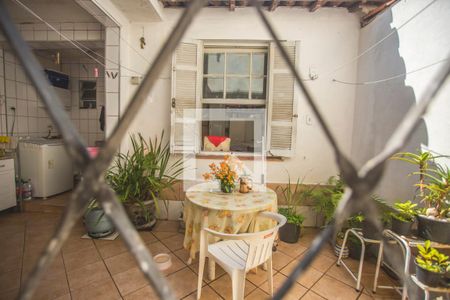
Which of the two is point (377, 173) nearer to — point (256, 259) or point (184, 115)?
point (256, 259)

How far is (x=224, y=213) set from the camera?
1.75m

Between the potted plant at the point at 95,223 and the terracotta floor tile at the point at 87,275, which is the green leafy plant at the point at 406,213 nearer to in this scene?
the terracotta floor tile at the point at 87,275

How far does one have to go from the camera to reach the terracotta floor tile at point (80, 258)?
197 centimetres

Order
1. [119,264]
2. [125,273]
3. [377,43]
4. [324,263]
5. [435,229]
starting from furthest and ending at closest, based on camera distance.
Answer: [377,43]
[324,263]
[119,264]
[125,273]
[435,229]

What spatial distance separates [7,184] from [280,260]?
143 inches

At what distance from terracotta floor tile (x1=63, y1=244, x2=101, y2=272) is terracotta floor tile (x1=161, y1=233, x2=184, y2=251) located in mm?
665

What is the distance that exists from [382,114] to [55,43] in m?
4.56

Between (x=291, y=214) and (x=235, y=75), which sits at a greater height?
(x=235, y=75)

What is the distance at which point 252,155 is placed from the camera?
3.01 meters

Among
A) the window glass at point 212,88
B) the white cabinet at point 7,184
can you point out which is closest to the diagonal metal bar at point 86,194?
the window glass at point 212,88

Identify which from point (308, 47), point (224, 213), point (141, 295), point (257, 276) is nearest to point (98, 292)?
point (141, 295)

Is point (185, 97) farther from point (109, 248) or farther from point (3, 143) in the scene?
point (3, 143)

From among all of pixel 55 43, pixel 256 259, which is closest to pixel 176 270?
pixel 256 259

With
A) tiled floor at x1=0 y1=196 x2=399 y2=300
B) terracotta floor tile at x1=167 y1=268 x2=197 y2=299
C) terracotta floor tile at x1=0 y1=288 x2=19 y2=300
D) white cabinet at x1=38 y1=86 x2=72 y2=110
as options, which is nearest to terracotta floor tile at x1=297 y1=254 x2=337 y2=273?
tiled floor at x1=0 y1=196 x2=399 y2=300
